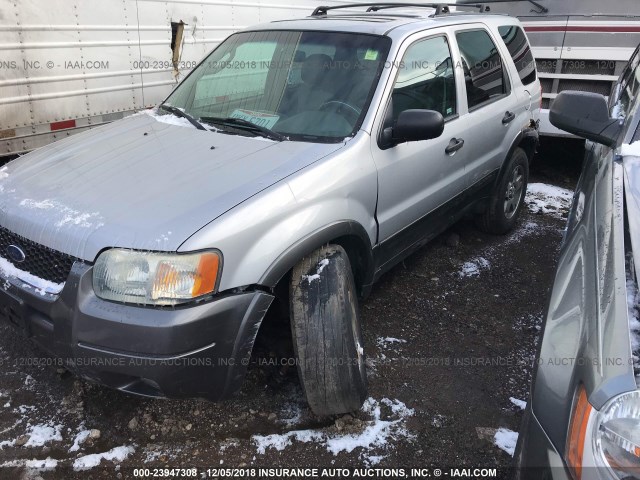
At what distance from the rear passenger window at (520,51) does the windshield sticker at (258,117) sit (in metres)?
2.52

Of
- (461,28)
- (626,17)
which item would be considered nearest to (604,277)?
(461,28)

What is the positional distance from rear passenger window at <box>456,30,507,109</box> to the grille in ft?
9.37

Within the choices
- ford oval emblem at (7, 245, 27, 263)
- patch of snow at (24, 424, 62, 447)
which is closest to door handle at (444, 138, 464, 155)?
ford oval emblem at (7, 245, 27, 263)

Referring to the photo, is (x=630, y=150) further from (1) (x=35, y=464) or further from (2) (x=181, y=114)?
(1) (x=35, y=464)

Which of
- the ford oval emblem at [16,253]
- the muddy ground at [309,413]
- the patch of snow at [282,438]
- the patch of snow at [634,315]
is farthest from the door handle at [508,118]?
the ford oval emblem at [16,253]

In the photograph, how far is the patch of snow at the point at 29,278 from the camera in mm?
2267

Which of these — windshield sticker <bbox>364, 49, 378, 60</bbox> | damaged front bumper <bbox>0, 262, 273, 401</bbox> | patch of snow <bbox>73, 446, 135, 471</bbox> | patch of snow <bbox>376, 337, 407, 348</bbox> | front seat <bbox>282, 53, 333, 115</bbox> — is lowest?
patch of snow <bbox>73, 446, 135, 471</bbox>

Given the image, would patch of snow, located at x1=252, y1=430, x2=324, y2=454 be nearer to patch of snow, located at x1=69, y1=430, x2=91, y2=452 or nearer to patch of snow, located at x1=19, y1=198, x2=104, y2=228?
patch of snow, located at x1=69, y1=430, x2=91, y2=452

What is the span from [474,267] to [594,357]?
2899 millimetres

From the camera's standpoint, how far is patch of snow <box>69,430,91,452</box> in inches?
97.1

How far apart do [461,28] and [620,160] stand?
6.12ft

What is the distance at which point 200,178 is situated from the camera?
2.46 m

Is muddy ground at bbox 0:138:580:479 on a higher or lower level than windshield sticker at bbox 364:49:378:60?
lower

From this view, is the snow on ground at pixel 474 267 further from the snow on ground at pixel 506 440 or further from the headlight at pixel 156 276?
the headlight at pixel 156 276
